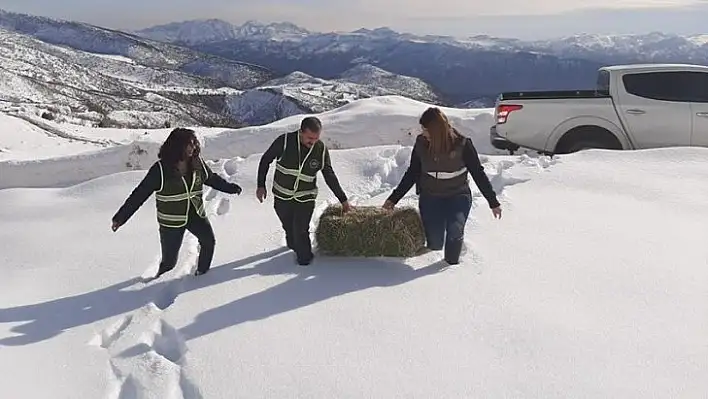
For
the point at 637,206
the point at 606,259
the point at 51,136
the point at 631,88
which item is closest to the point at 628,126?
the point at 631,88

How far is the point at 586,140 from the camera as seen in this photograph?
8.72 meters

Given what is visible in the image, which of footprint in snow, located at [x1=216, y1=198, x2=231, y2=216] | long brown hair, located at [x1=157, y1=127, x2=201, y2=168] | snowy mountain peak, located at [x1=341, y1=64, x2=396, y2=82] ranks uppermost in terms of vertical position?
long brown hair, located at [x1=157, y1=127, x2=201, y2=168]

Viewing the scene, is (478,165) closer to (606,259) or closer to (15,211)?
(606,259)

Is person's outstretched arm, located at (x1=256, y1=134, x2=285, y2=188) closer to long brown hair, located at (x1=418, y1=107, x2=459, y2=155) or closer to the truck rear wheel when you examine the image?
long brown hair, located at (x1=418, y1=107, x2=459, y2=155)

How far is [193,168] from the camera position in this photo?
495 centimetres

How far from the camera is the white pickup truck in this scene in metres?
8.55

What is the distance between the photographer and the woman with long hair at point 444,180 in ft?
16.4

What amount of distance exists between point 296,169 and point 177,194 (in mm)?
928

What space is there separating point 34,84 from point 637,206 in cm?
9522

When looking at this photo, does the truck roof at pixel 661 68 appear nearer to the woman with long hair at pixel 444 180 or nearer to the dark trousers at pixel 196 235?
the woman with long hair at pixel 444 180

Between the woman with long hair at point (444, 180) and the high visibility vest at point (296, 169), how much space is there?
67cm

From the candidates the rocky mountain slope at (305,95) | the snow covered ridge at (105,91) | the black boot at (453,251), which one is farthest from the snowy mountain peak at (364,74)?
the black boot at (453,251)

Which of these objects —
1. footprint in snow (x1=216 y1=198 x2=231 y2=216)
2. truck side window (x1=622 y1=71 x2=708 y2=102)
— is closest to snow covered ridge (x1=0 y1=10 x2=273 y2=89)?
truck side window (x1=622 y1=71 x2=708 y2=102)

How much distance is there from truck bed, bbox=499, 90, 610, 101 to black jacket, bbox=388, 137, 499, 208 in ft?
12.8
